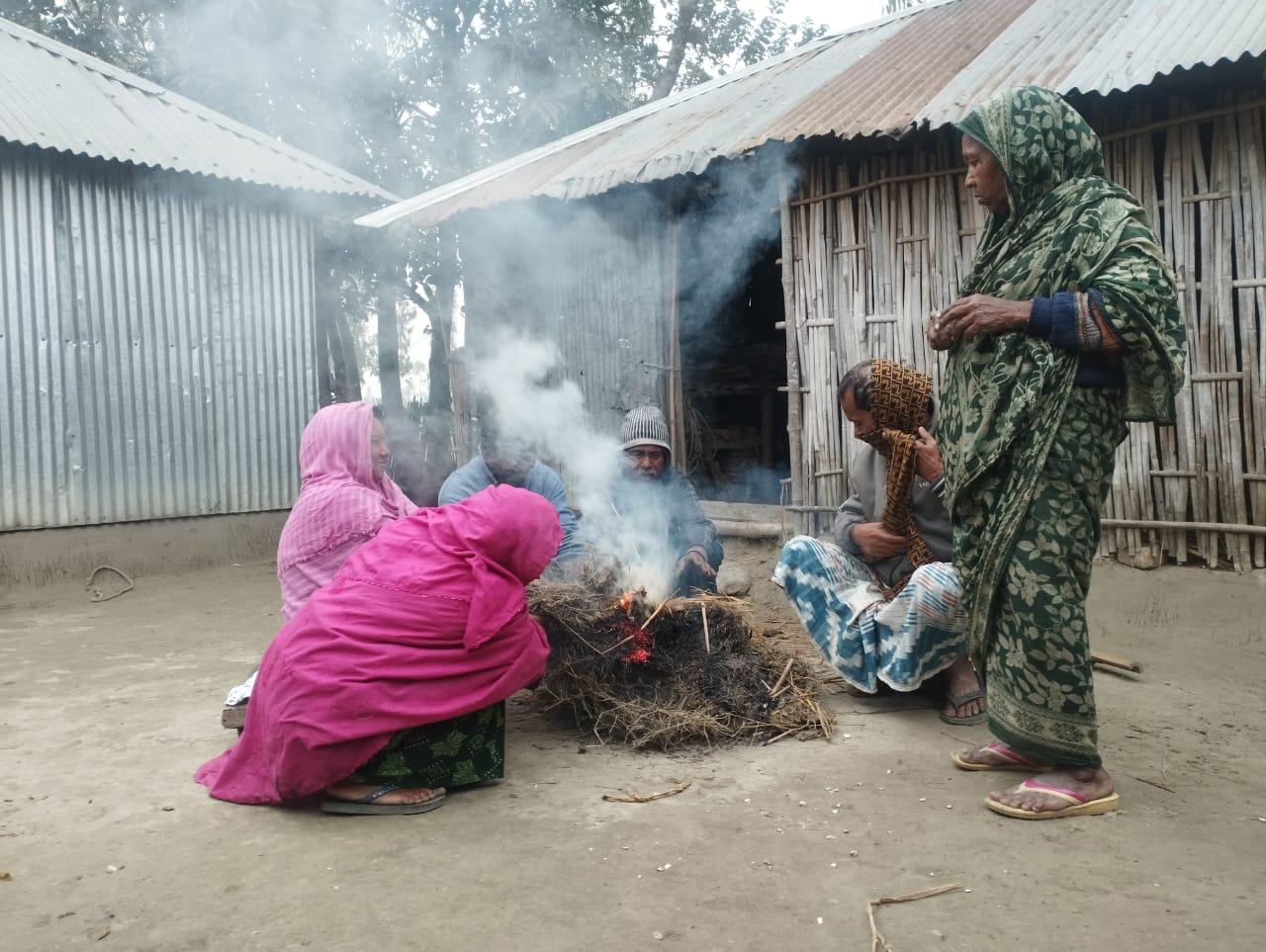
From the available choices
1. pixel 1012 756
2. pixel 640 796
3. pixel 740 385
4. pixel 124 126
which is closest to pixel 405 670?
pixel 640 796

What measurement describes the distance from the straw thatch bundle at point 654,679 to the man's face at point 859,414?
3.47 feet

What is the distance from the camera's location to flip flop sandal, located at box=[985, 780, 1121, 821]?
2.93 meters

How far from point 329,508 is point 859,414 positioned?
224 cm

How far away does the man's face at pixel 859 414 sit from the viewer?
408 cm

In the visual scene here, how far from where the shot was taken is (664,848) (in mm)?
2822

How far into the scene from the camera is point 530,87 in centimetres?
1539

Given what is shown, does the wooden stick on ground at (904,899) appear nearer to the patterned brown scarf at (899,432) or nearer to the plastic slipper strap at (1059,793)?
the plastic slipper strap at (1059,793)

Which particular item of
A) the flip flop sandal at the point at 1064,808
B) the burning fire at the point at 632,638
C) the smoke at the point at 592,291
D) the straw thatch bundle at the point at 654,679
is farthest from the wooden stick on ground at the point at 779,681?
the smoke at the point at 592,291

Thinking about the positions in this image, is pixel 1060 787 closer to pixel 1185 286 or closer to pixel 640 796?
pixel 640 796

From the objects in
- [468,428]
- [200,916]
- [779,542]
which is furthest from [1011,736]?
[468,428]

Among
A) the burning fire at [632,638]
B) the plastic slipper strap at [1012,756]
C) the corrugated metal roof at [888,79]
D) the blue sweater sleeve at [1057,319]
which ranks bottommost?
the plastic slipper strap at [1012,756]

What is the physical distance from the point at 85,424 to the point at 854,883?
7834 millimetres

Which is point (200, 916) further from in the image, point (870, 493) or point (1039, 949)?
point (870, 493)

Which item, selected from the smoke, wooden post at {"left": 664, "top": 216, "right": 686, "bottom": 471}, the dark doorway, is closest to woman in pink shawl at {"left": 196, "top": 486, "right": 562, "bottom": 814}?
the smoke
